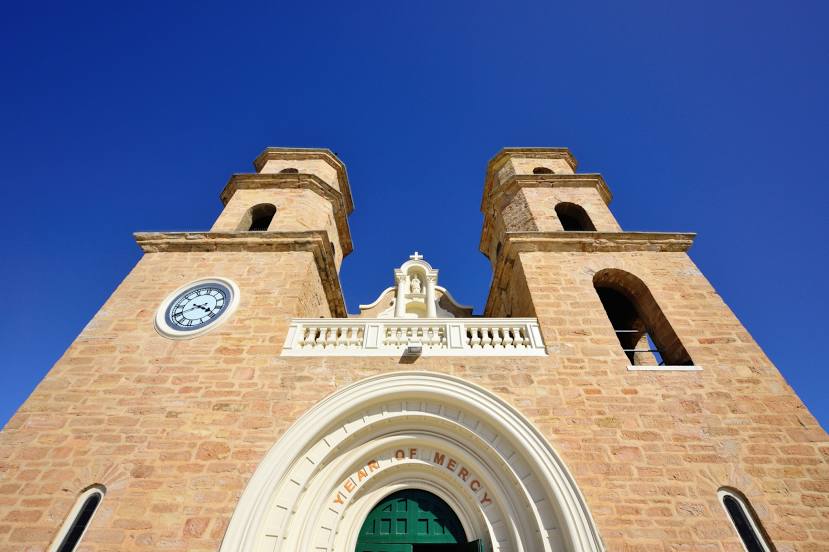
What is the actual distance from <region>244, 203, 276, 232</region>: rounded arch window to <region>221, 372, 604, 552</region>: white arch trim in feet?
20.9

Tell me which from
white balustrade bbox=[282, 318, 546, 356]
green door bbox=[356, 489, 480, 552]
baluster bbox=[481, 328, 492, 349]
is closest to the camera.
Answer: green door bbox=[356, 489, 480, 552]

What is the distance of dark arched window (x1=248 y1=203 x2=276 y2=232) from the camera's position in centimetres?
1079

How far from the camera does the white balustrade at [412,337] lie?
6.87m

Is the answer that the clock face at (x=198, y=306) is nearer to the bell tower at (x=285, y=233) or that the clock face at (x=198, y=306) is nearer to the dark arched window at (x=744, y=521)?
the bell tower at (x=285, y=233)

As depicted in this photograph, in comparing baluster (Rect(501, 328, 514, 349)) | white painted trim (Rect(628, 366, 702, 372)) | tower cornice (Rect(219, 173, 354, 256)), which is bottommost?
white painted trim (Rect(628, 366, 702, 372))

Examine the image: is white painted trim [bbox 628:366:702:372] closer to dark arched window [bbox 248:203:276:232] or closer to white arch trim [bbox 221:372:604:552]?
white arch trim [bbox 221:372:604:552]

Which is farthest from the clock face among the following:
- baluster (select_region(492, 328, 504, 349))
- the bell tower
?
baluster (select_region(492, 328, 504, 349))

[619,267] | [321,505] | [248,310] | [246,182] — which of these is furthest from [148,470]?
[619,267]

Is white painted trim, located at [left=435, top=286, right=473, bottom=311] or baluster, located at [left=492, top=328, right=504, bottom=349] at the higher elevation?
white painted trim, located at [left=435, top=286, right=473, bottom=311]

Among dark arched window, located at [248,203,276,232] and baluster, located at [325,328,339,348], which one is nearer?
baluster, located at [325,328,339,348]

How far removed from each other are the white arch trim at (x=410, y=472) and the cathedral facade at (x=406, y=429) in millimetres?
29

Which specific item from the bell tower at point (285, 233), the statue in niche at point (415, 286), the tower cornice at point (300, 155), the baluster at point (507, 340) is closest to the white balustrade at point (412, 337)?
the baluster at point (507, 340)

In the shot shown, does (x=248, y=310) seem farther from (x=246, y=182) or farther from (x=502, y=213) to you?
(x=502, y=213)

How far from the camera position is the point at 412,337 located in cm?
720
